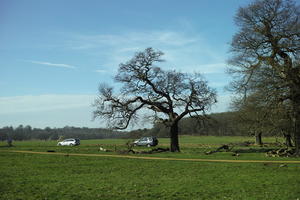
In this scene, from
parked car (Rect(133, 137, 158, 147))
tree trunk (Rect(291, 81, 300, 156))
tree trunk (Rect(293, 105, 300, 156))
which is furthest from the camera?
parked car (Rect(133, 137, 158, 147))

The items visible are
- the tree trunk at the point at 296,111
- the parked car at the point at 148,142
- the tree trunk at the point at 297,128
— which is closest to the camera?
the tree trunk at the point at 296,111

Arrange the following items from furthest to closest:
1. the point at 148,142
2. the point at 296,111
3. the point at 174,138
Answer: the point at 148,142, the point at 174,138, the point at 296,111

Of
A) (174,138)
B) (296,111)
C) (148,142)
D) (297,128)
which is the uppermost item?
(296,111)

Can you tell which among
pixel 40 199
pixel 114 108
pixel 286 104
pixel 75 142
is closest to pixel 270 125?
pixel 286 104

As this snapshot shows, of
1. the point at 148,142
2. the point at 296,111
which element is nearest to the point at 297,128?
the point at 296,111

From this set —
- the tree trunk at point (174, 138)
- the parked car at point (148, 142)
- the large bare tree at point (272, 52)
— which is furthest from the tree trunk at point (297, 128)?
the parked car at point (148, 142)

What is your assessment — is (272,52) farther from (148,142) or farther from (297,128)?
(148,142)

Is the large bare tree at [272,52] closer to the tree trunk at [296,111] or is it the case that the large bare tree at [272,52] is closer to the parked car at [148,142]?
the tree trunk at [296,111]

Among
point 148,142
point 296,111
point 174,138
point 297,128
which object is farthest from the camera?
point 148,142

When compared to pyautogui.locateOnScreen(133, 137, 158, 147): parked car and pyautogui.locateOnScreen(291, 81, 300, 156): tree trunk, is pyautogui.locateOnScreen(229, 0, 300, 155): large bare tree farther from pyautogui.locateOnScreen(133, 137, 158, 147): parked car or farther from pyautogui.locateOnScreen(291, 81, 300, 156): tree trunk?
pyautogui.locateOnScreen(133, 137, 158, 147): parked car

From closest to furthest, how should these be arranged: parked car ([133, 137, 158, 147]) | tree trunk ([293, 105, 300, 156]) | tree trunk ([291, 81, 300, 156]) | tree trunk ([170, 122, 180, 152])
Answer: tree trunk ([291, 81, 300, 156]) < tree trunk ([293, 105, 300, 156]) < tree trunk ([170, 122, 180, 152]) < parked car ([133, 137, 158, 147])

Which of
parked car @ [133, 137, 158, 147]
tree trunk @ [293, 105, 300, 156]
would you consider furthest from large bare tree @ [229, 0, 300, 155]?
parked car @ [133, 137, 158, 147]

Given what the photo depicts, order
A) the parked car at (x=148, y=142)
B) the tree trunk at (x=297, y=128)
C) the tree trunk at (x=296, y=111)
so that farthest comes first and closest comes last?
the parked car at (x=148, y=142) < the tree trunk at (x=297, y=128) < the tree trunk at (x=296, y=111)

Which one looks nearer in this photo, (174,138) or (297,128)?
(297,128)
